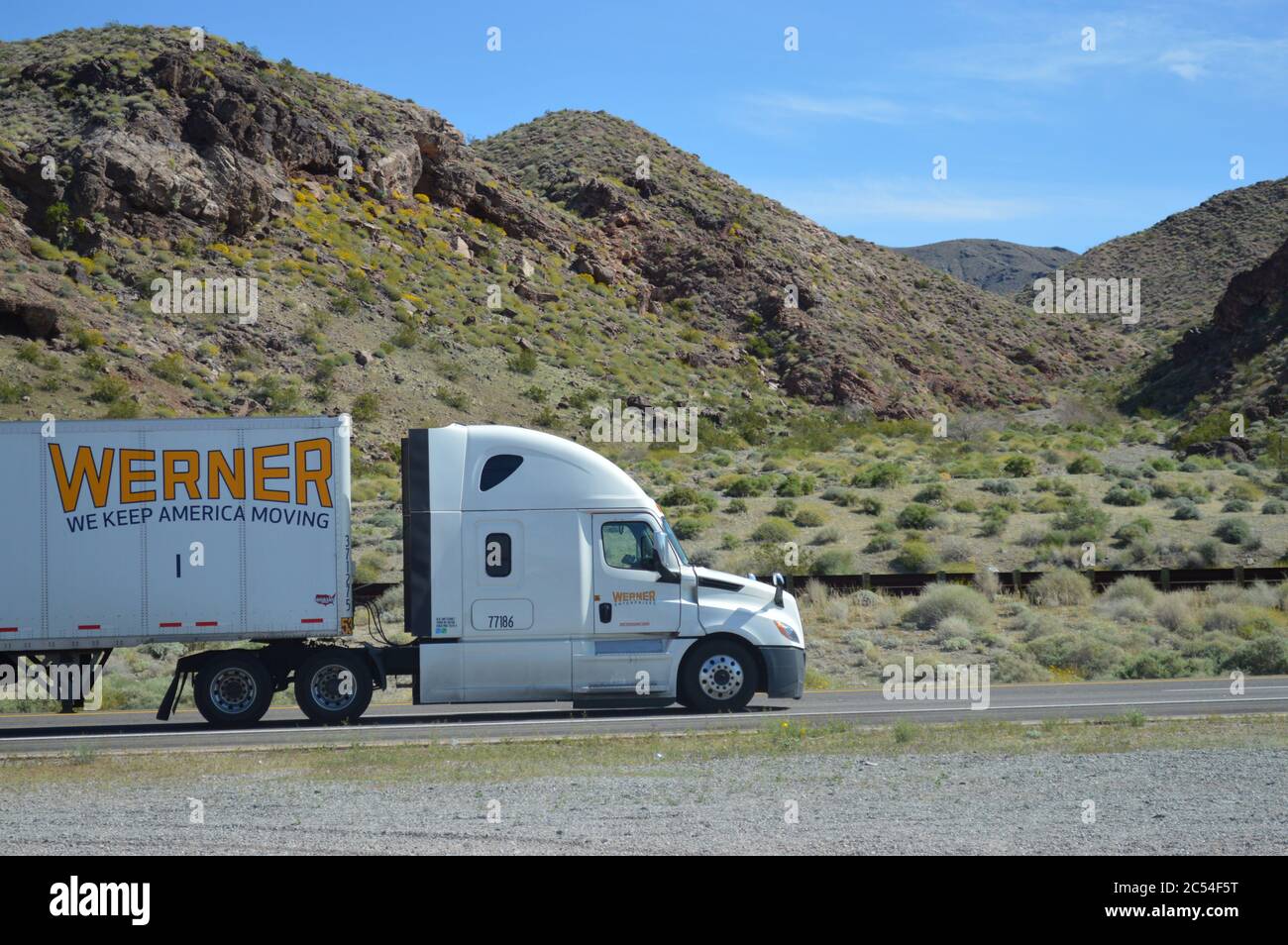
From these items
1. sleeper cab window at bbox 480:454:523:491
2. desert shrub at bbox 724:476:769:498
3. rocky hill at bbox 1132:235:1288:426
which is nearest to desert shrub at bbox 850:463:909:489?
desert shrub at bbox 724:476:769:498

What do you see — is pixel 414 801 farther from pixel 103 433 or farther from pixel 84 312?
pixel 84 312

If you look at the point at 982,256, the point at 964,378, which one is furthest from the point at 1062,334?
the point at 982,256

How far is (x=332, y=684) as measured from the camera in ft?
52.6

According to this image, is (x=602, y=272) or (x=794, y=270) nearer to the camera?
(x=602, y=272)

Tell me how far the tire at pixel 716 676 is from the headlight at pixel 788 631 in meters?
0.47

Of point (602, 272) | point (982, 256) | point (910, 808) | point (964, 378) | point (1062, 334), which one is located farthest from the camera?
point (982, 256)

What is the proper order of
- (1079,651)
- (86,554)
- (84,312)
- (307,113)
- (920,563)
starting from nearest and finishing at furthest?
1. (86,554)
2. (1079,651)
3. (920,563)
4. (84,312)
5. (307,113)

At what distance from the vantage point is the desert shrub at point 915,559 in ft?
104

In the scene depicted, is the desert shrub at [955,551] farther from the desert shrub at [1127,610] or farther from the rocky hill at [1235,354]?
the rocky hill at [1235,354]

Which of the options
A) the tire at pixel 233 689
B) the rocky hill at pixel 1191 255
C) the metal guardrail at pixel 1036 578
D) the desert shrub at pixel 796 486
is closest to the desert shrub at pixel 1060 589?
the metal guardrail at pixel 1036 578

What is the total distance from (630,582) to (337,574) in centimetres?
346

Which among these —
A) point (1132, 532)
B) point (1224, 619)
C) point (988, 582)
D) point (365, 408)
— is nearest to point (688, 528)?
point (988, 582)

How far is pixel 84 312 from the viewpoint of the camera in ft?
147

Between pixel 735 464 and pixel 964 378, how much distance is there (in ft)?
103
